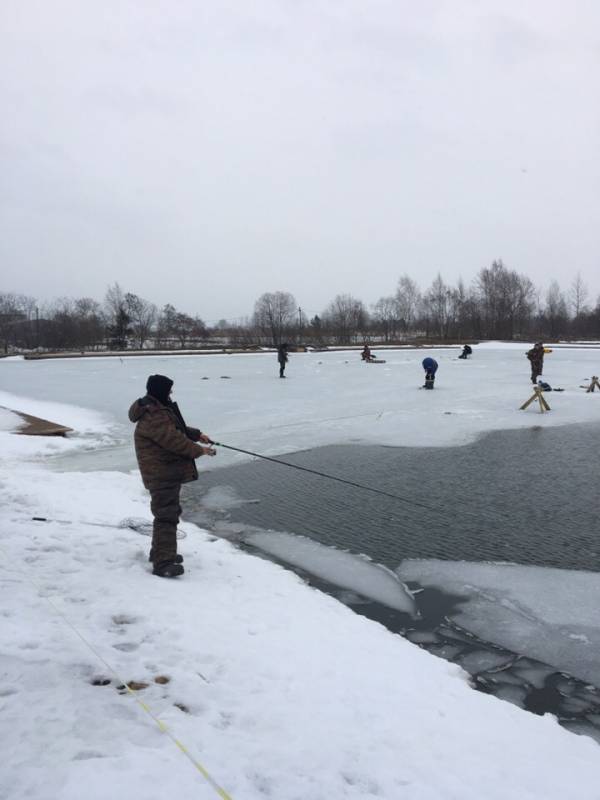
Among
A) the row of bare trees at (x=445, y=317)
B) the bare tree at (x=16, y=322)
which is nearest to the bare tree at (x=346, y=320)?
the row of bare trees at (x=445, y=317)

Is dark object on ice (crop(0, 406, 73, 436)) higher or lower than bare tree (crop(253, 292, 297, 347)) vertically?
lower

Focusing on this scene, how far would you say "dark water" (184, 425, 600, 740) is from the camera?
13.6ft

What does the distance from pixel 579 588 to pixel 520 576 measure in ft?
1.69

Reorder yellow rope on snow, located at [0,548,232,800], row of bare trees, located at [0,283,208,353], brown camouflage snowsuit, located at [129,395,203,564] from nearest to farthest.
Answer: yellow rope on snow, located at [0,548,232,800] → brown camouflage snowsuit, located at [129,395,203,564] → row of bare trees, located at [0,283,208,353]

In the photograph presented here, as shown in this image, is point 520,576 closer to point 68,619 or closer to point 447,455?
point 68,619

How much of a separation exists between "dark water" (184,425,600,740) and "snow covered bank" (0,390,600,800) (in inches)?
14.3

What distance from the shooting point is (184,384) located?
27.3m

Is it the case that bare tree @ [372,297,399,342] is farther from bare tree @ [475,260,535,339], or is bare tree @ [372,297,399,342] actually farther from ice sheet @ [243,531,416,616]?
ice sheet @ [243,531,416,616]

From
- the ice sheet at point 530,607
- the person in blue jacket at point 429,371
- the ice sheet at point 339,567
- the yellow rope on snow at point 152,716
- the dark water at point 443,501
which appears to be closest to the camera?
the yellow rope on snow at point 152,716

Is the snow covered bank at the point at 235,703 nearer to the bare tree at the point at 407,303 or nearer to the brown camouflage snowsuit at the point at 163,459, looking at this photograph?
the brown camouflage snowsuit at the point at 163,459

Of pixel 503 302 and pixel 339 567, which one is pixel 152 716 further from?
pixel 503 302

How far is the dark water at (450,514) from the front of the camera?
13.6 feet

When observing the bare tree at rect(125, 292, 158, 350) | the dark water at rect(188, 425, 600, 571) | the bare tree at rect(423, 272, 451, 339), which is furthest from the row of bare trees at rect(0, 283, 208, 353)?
the dark water at rect(188, 425, 600, 571)

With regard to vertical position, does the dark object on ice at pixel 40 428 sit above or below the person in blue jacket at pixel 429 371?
below
